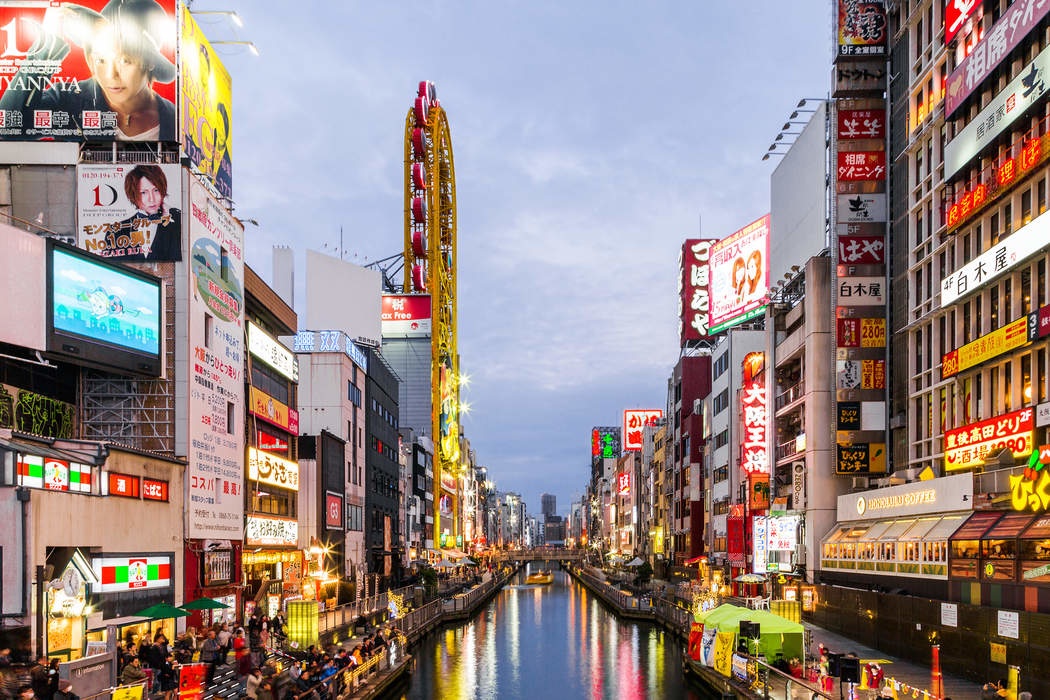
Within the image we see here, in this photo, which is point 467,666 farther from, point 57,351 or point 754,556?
point 57,351

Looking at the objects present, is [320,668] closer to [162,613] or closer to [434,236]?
[162,613]

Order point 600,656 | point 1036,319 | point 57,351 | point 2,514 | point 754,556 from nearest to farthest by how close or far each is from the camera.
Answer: point 2,514 < point 57,351 < point 1036,319 < point 600,656 < point 754,556

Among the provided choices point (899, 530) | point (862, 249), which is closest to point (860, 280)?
point (862, 249)

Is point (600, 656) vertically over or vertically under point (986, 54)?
under

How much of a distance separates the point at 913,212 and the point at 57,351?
4147cm

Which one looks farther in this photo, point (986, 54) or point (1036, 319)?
point (986, 54)

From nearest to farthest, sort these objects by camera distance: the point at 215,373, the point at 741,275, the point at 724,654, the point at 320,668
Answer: the point at 320,668, the point at 724,654, the point at 215,373, the point at 741,275

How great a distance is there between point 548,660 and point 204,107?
115 ft

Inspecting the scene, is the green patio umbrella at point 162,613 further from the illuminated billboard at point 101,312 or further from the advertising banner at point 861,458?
the advertising banner at point 861,458

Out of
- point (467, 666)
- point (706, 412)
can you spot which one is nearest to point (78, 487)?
point (467, 666)

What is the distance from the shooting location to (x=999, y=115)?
41.3 meters

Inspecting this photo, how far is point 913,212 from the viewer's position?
54.0m

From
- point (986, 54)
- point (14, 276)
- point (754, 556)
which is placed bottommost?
point (754, 556)

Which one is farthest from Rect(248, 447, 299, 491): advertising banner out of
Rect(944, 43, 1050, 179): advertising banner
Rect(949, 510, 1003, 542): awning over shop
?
Rect(944, 43, 1050, 179): advertising banner
